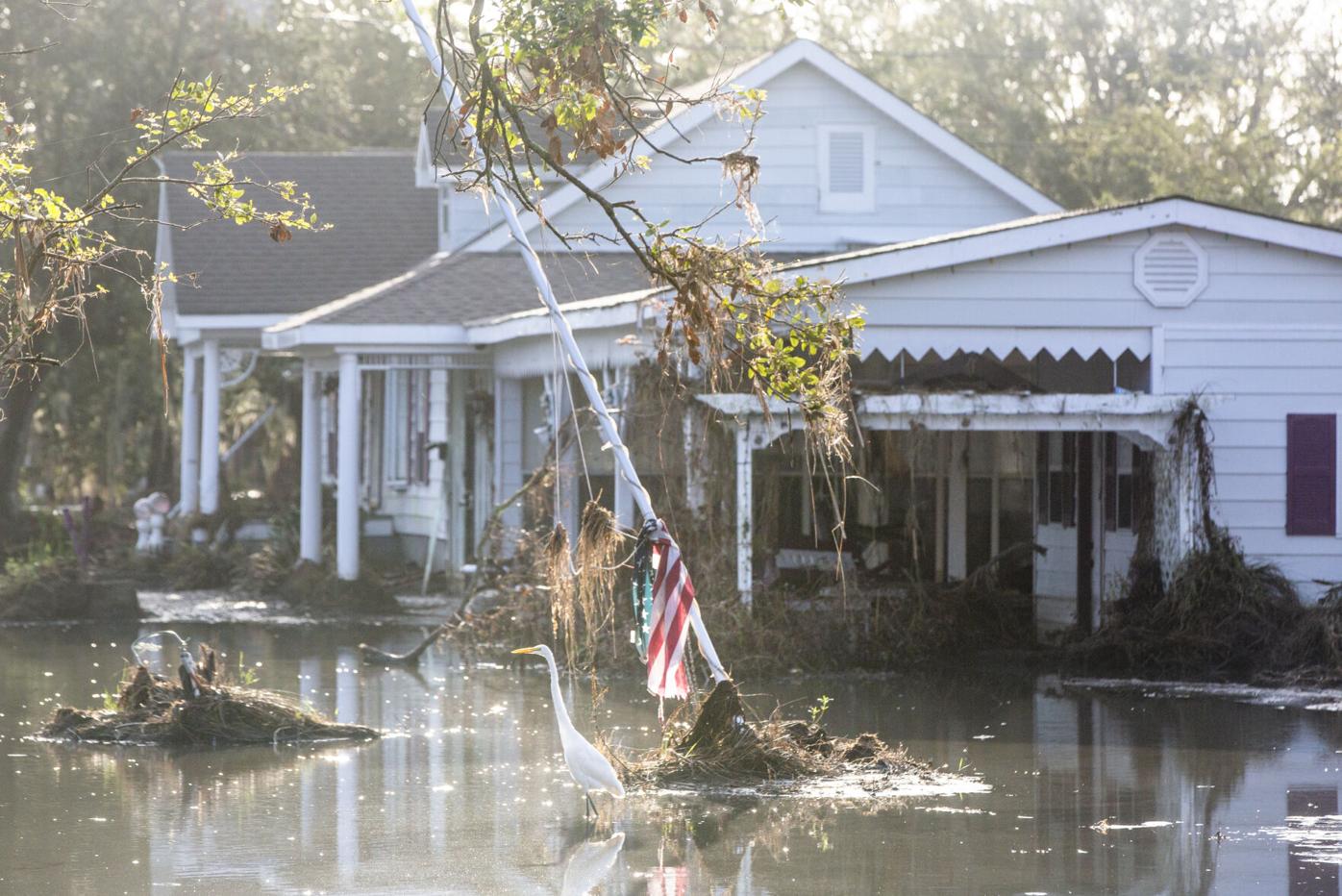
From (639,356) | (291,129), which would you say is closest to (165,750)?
(639,356)

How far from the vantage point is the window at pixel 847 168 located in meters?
26.1

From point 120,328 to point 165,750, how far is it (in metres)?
23.1

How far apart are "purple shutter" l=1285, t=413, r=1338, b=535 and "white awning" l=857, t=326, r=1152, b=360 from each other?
153 cm

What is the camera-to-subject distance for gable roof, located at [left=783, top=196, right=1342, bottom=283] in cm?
1716

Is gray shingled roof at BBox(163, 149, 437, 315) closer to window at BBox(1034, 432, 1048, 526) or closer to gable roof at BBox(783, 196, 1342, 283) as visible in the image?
window at BBox(1034, 432, 1048, 526)

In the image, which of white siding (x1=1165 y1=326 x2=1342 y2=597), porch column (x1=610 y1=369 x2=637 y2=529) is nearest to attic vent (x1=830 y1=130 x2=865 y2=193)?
porch column (x1=610 y1=369 x2=637 y2=529)

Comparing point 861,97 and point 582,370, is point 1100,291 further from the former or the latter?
point 861,97

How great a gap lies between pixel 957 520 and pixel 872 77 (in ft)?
70.2

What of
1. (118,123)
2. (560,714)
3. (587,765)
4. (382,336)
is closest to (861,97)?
(382,336)

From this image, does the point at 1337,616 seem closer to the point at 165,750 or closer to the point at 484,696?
the point at 484,696

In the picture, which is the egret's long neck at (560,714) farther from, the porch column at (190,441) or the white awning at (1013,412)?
the porch column at (190,441)

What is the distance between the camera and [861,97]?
2602 centimetres

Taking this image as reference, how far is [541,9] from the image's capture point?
9.14 m

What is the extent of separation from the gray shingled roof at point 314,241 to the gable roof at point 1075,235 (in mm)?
12561
